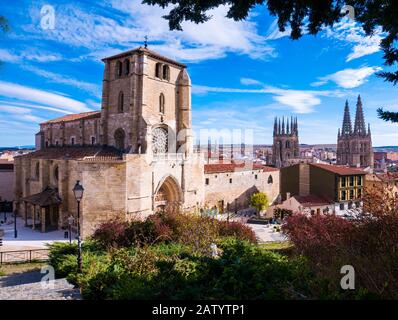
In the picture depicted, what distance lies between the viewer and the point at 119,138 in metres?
27.8

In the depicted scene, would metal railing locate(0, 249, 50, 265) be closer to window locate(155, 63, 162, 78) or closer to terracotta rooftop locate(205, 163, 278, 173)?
window locate(155, 63, 162, 78)

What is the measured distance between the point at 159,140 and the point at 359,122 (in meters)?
77.7

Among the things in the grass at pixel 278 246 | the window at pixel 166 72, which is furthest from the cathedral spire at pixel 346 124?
the grass at pixel 278 246

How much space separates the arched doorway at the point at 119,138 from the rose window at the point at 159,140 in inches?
116

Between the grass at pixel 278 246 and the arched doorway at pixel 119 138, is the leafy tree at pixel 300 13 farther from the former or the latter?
the arched doorway at pixel 119 138

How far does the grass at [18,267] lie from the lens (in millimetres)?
13229

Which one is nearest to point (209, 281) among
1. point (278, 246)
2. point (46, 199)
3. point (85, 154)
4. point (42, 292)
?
point (42, 292)

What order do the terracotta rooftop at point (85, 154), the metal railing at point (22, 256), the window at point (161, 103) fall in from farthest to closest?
1. the window at point (161, 103)
2. the terracotta rooftop at point (85, 154)
3. the metal railing at point (22, 256)

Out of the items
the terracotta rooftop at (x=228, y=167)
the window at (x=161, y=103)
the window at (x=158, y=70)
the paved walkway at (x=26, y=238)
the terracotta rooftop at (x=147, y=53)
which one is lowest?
the paved walkway at (x=26, y=238)

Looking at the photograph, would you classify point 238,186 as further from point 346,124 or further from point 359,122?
point 346,124

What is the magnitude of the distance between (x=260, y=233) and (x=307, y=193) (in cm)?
1642

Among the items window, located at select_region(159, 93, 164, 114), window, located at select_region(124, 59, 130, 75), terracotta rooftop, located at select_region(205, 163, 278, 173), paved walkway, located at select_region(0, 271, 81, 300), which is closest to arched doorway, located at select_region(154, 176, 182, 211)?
terracotta rooftop, located at select_region(205, 163, 278, 173)

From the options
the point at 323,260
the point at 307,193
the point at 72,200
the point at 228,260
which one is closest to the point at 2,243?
the point at 72,200
